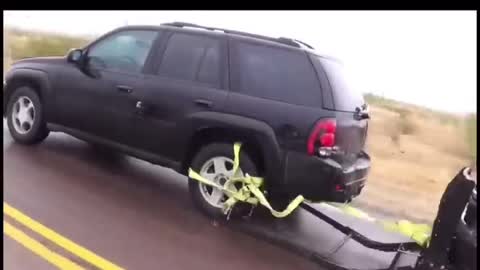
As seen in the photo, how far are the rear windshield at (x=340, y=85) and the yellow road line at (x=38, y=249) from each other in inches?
99.5

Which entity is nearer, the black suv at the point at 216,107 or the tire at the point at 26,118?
the black suv at the point at 216,107

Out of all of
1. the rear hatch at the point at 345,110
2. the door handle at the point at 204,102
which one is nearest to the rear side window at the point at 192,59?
the door handle at the point at 204,102

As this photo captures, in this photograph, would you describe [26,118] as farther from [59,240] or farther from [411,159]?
[411,159]

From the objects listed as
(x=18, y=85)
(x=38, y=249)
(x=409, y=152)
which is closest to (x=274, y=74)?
(x=38, y=249)

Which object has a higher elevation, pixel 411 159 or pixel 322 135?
pixel 322 135

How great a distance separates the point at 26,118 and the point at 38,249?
2715 mm

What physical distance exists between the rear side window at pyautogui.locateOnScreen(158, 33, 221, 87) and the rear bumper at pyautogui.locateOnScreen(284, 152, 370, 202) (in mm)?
1107

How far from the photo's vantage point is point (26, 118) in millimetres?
6422

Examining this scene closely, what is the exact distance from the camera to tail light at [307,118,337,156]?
470cm

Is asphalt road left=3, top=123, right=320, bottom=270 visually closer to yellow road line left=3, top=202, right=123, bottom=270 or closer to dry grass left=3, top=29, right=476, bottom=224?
yellow road line left=3, top=202, right=123, bottom=270

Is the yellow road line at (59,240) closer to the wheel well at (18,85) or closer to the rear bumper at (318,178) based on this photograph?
the rear bumper at (318,178)

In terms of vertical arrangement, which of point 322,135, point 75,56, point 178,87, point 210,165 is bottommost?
point 210,165

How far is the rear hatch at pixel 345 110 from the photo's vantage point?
4828 mm
